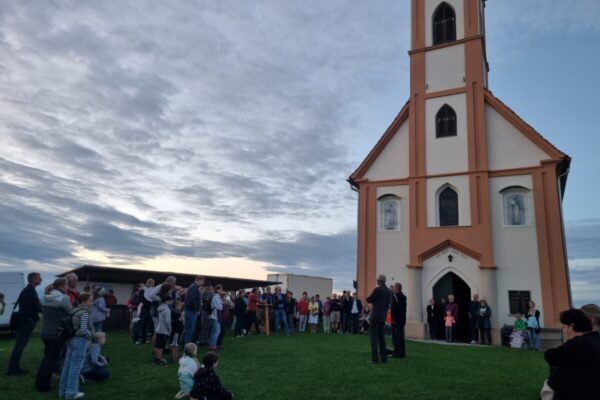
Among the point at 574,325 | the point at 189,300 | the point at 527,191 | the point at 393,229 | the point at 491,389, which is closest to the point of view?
the point at 574,325

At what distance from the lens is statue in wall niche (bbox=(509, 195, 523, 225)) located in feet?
64.1

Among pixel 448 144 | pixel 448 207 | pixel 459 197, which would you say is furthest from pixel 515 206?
pixel 448 144

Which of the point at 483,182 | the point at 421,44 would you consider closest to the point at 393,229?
the point at 483,182

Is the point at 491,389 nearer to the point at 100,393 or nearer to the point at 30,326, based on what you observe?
the point at 100,393

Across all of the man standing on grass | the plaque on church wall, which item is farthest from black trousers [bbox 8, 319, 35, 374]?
the plaque on church wall

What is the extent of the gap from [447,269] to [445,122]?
268 inches

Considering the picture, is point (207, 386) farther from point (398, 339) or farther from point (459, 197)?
point (459, 197)

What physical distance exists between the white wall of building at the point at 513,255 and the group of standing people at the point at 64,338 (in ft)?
51.4

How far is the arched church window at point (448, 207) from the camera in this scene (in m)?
20.9

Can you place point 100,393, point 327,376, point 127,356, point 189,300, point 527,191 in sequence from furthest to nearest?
1. point 527,191
2. point 189,300
3. point 127,356
4. point 327,376
5. point 100,393

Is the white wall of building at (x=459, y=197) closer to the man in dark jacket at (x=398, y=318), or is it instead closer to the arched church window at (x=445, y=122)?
the arched church window at (x=445, y=122)

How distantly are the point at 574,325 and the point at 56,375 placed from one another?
8927 mm

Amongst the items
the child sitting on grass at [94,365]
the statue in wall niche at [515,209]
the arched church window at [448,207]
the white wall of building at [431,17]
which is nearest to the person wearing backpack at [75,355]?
the child sitting on grass at [94,365]

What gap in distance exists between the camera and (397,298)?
1183 cm
